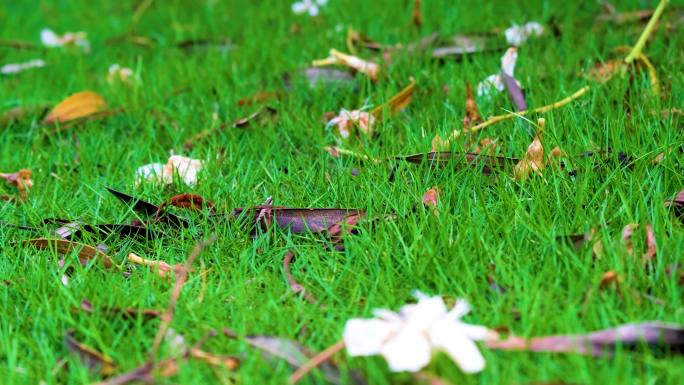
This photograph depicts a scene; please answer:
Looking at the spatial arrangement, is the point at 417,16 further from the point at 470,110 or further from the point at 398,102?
the point at 470,110

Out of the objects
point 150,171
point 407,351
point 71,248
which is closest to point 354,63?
point 150,171

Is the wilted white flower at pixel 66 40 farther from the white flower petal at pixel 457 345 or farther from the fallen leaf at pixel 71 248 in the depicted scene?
the white flower petal at pixel 457 345

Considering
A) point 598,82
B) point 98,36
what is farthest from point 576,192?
point 98,36

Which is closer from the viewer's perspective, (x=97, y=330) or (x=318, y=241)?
(x=97, y=330)

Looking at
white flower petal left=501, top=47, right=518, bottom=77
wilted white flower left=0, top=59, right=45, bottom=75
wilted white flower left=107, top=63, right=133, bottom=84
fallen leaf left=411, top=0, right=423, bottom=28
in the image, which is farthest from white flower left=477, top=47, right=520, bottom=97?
wilted white flower left=0, top=59, right=45, bottom=75

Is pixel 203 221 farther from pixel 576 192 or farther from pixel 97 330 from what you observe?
pixel 576 192

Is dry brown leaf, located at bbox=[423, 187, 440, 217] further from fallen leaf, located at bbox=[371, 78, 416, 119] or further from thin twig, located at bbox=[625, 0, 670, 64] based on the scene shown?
thin twig, located at bbox=[625, 0, 670, 64]
